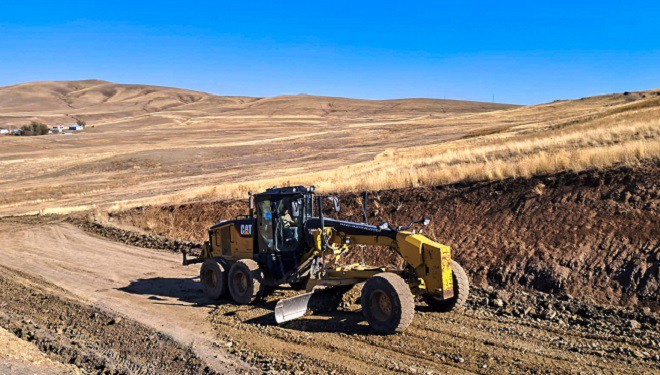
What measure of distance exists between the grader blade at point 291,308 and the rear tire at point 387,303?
48.5 inches

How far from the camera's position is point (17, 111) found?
19575 centimetres

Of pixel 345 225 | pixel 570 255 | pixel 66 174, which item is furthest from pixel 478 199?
pixel 66 174

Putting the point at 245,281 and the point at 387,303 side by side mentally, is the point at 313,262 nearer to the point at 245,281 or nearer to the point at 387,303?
the point at 245,281

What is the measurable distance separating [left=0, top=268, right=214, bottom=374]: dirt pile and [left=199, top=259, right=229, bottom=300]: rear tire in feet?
6.99

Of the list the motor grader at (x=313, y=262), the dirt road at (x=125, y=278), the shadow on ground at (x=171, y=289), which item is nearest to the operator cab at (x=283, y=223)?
the motor grader at (x=313, y=262)

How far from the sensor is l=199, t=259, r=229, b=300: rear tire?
39.0ft

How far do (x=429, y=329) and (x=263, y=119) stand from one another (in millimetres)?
138822

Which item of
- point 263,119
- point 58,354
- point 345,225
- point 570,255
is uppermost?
point 263,119

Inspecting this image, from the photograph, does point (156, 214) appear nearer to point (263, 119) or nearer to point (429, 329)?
point (429, 329)

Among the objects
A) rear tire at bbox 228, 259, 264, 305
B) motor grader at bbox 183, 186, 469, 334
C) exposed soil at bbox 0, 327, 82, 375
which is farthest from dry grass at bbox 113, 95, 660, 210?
exposed soil at bbox 0, 327, 82, 375

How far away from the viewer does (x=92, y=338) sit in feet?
31.2

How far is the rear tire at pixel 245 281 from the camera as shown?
11094mm

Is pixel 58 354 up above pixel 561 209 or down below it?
below

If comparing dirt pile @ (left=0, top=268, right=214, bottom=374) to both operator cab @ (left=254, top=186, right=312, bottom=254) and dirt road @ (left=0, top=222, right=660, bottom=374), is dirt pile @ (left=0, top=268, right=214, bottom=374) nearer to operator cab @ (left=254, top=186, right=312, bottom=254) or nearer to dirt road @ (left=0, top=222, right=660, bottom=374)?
dirt road @ (left=0, top=222, right=660, bottom=374)
